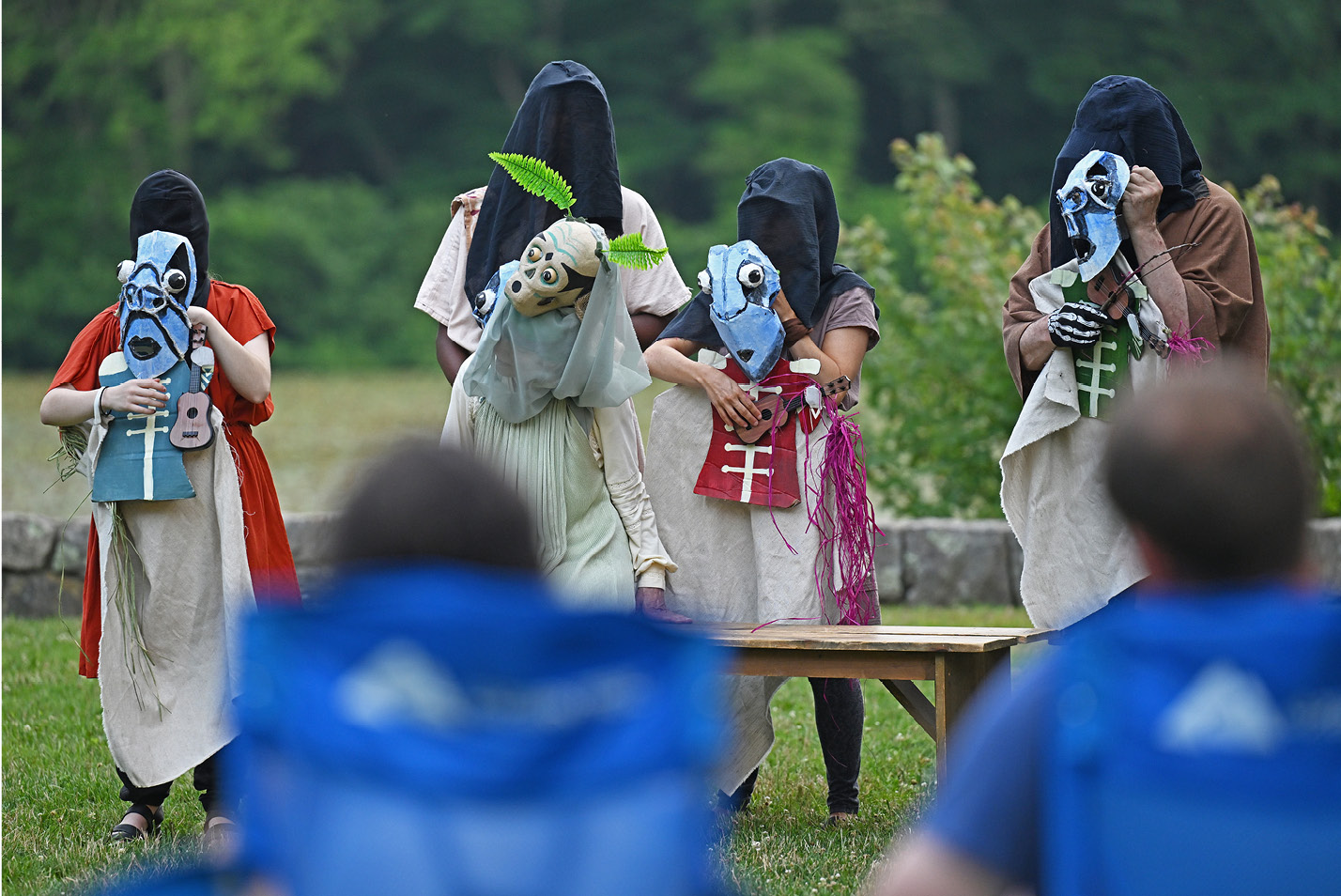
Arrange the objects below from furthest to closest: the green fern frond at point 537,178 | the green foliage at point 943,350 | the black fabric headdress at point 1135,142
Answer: the green foliage at point 943,350, the black fabric headdress at point 1135,142, the green fern frond at point 537,178

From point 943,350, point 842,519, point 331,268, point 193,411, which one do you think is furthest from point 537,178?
point 331,268

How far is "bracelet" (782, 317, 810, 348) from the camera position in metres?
3.84

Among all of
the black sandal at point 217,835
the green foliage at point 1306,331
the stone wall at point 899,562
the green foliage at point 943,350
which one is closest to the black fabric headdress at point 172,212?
the black sandal at point 217,835

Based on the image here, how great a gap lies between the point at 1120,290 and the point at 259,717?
8.81 ft

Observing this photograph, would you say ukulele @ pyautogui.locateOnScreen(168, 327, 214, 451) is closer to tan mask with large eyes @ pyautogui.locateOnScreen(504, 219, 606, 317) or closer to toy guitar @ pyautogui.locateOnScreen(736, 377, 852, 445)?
tan mask with large eyes @ pyautogui.locateOnScreen(504, 219, 606, 317)

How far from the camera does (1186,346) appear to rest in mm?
3482

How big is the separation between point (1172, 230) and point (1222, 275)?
0.17 m

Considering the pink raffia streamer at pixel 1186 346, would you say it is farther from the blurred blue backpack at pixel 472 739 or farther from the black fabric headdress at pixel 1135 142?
the blurred blue backpack at pixel 472 739

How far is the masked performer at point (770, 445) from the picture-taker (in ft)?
12.5

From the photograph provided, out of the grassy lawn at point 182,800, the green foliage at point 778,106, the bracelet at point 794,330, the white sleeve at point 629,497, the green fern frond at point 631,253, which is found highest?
the green foliage at point 778,106

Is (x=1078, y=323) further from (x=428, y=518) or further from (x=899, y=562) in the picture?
(x=899, y=562)

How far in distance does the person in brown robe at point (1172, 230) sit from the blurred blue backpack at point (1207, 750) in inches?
92.8

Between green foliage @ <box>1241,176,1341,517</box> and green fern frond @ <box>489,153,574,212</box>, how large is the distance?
4965mm

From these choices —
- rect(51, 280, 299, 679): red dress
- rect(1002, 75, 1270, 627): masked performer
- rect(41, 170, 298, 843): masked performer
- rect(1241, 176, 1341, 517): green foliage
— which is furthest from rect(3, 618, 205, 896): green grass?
rect(1241, 176, 1341, 517): green foliage
